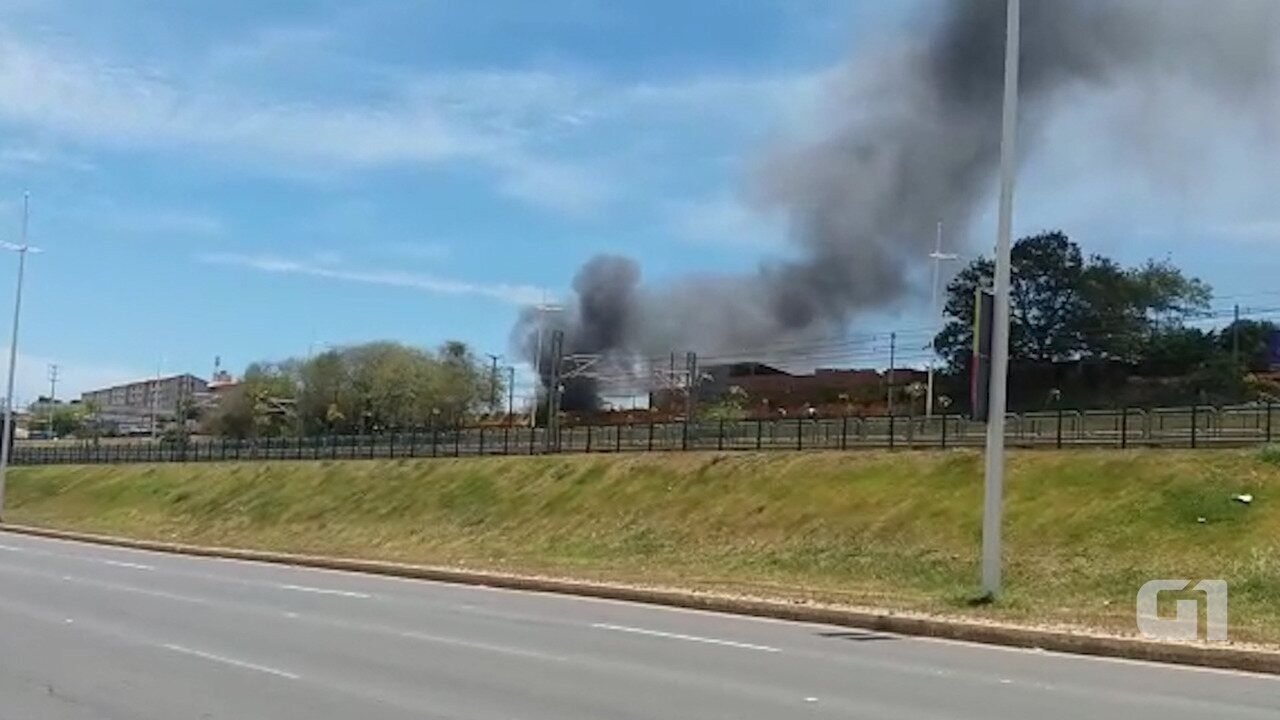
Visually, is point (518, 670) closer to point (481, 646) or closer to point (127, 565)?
point (481, 646)

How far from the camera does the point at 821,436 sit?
46125mm

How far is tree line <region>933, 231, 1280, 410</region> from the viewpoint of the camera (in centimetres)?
9319

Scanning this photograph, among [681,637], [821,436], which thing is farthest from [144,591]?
[821,436]

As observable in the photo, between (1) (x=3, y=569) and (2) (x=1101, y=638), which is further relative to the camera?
(1) (x=3, y=569)

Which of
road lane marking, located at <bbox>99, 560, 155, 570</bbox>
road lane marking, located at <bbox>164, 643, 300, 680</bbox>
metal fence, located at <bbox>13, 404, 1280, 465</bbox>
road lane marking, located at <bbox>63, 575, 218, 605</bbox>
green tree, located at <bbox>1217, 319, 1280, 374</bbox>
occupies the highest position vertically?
green tree, located at <bbox>1217, 319, 1280, 374</bbox>

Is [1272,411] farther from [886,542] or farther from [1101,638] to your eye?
[1101,638]

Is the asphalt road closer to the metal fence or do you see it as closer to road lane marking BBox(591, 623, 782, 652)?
road lane marking BBox(591, 623, 782, 652)

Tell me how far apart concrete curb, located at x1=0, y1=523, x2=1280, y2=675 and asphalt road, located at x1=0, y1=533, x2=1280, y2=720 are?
16.7 inches

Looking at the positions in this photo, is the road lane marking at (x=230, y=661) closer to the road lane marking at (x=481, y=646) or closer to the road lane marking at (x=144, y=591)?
the road lane marking at (x=481, y=646)

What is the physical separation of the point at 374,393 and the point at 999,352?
363 ft

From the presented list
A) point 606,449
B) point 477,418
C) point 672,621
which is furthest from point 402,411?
point 672,621

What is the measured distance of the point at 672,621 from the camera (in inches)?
698

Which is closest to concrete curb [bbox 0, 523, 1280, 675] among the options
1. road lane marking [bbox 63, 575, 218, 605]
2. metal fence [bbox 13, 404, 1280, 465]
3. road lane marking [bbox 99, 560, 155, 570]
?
road lane marking [bbox 99, 560, 155, 570]

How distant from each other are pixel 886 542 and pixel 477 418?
3896 inches
